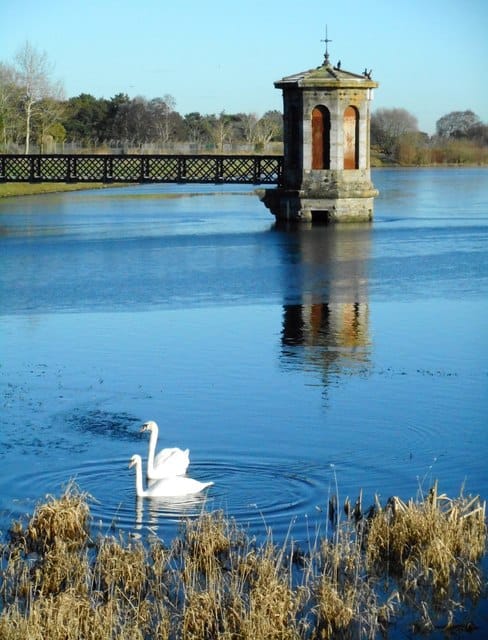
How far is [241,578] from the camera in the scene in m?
10.5

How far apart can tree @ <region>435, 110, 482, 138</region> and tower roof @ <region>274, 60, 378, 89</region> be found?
387ft

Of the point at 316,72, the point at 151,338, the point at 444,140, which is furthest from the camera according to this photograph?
the point at 444,140

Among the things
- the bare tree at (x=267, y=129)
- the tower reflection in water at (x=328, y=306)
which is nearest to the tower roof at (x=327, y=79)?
the tower reflection in water at (x=328, y=306)

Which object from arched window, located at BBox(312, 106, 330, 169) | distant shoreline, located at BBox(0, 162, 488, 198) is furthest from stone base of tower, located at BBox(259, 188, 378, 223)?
Result: distant shoreline, located at BBox(0, 162, 488, 198)

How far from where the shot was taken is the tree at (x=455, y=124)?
16738 centimetres

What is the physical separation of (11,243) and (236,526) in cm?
3253

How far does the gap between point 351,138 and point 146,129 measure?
8203 cm

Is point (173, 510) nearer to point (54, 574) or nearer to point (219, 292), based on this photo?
point (54, 574)

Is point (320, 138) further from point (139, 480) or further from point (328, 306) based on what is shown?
point (139, 480)

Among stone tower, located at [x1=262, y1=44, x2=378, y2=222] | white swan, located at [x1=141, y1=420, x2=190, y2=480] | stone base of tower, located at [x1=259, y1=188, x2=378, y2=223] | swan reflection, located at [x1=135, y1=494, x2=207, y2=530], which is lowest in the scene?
swan reflection, located at [x1=135, y1=494, x2=207, y2=530]

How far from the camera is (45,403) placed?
1759 cm

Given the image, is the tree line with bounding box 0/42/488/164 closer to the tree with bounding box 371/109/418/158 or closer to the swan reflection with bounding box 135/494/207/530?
the tree with bounding box 371/109/418/158

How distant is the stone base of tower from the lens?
1950 inches

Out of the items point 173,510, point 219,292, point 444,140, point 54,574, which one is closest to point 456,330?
point 219,292
